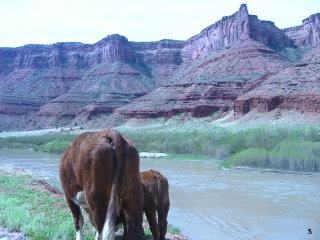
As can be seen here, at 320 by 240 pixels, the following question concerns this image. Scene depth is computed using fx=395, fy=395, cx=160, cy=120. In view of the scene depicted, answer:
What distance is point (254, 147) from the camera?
30.5 m

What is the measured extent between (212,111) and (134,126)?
15346mm

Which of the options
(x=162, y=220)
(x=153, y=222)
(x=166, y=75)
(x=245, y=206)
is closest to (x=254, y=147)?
(x=245, y=206)

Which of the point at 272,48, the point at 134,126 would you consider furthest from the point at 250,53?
the point at 134,126

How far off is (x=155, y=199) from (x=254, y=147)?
84.9 feet

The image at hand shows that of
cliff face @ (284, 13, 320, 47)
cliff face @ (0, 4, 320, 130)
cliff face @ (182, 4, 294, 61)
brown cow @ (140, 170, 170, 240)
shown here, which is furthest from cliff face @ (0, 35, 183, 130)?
brown cow @ (140, 170, 170, 240)

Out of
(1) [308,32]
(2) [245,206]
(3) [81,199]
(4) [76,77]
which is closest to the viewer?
(3) [81,199]

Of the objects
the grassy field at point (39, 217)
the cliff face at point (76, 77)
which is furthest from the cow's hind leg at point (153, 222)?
the cliff face at point (76, 77)

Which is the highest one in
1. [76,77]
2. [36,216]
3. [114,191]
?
[76,77]

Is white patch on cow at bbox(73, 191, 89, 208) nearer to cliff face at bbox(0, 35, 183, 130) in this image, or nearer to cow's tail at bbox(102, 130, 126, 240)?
cow's tail at bbox(102, 130, 126, 240)

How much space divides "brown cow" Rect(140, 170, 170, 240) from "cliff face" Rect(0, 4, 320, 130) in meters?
47.2

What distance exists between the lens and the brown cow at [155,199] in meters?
5.52

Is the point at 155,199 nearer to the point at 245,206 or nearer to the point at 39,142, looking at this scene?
the point at 245,206

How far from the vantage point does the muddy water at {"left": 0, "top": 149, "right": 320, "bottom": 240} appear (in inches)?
419

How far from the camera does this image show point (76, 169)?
4.67 meters
